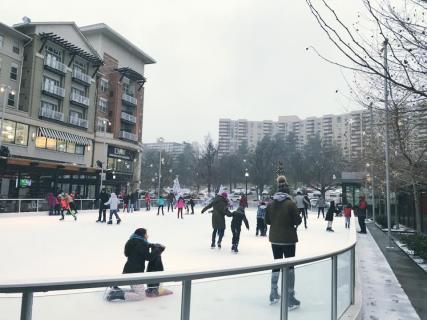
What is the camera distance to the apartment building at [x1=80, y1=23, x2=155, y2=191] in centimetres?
4816

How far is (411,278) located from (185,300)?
24.9ft

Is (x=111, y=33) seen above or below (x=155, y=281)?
above

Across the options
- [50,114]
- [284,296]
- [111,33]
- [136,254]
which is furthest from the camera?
[111,33]

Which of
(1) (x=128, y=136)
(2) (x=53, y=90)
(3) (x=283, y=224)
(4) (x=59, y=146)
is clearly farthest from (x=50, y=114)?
(3) (x=283, y=224)

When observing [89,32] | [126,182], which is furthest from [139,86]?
[126,182]

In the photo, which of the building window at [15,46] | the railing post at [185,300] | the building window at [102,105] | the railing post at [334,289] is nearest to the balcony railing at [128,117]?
the building window at [102,105]

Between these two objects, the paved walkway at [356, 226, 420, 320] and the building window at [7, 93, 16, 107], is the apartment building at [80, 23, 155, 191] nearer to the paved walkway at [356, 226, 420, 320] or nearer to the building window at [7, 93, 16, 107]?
the building window at [7, 93, 16, 107]

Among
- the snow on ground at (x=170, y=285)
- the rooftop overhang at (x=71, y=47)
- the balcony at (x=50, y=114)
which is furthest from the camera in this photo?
the rooftop overhang at (x=71, y=47)

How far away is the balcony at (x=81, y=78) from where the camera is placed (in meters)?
43.2

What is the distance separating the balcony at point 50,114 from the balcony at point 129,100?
13.2 metres

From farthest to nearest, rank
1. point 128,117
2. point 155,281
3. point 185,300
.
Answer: point 128,117 → point 185,300 → point 155,281

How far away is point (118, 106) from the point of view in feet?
168

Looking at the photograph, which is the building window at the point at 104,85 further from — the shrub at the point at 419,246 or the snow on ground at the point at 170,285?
the shrub at the point at 419,246

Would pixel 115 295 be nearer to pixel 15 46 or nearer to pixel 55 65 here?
pixel 15 46
